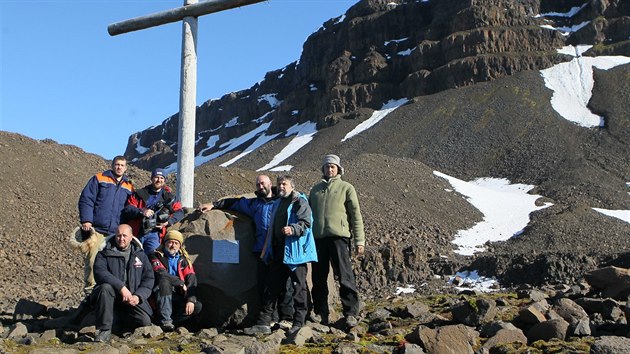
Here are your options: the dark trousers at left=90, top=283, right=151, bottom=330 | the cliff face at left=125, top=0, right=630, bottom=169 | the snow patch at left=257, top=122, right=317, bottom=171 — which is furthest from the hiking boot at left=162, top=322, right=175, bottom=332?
the cliff face at left=125, top=0, right=630, bottom=169

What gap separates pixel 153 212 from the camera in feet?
29.8

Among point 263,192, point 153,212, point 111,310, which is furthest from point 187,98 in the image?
point 111,310

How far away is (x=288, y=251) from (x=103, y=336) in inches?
99.9

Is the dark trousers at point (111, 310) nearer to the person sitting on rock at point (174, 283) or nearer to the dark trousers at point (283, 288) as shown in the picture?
the person sitting on rock at point (174, 283)

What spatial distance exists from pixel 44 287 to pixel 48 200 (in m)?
8.78

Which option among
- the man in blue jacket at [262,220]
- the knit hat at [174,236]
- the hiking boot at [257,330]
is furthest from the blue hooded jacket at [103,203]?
the hiking boot at [257,330]

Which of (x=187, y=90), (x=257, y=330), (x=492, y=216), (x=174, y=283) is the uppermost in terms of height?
(x=187, y=90)

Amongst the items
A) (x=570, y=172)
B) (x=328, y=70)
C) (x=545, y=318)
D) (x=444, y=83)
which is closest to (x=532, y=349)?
(x=545, y=318)

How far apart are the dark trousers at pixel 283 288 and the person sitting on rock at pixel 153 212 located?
178 cm

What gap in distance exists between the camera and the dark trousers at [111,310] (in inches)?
313

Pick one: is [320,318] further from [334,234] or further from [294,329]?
[294,329]

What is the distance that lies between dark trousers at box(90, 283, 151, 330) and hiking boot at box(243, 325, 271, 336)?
1.37 metres

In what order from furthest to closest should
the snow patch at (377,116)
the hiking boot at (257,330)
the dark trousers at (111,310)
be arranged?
the snow patch at (377,116)
the hiking boot at (257,330)
the dark trousers at (111,310)

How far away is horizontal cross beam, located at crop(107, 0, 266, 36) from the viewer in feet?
30.9
